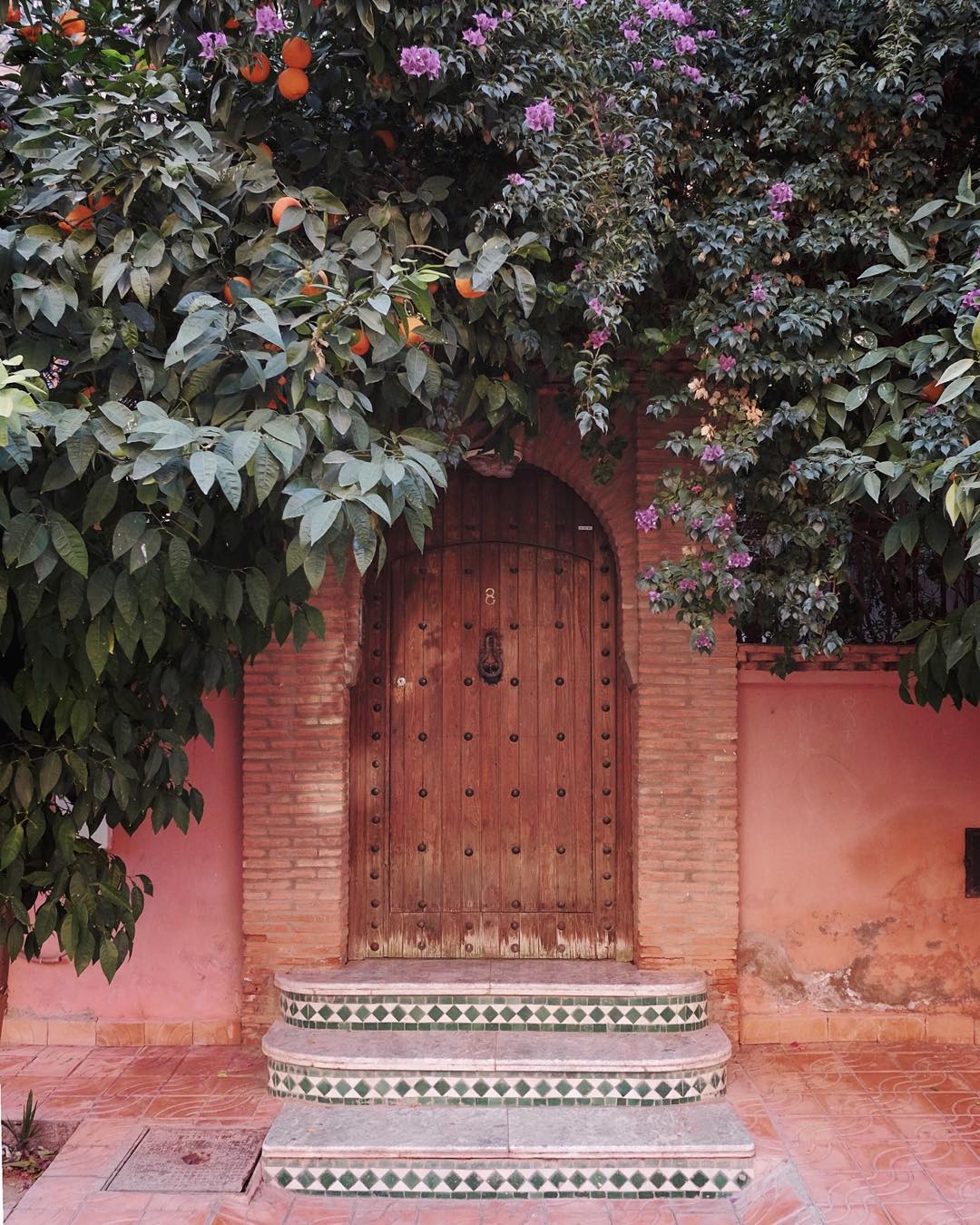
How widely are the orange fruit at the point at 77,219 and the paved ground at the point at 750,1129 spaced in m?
3.12

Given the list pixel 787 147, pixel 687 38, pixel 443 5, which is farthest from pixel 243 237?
pixel 787 147

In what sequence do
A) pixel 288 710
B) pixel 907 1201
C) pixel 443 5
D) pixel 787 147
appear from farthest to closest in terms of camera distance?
pixel 288 710 → pixel 787 147 → pixel 907 1201 → pixel 443 5

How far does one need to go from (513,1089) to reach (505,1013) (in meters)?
0.43

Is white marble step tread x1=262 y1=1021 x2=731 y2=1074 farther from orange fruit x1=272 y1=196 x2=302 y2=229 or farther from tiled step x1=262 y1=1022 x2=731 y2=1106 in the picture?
orange fruit x1=272 y1=196 x2=302 y2=229

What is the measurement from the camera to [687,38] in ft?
12.9

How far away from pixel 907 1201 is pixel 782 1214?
44 centimetres

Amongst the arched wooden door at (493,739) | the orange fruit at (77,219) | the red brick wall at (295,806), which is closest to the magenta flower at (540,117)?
the orange fruit at (77,219)

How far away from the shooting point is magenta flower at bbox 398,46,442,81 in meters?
3.42

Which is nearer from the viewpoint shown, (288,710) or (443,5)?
(443,5)

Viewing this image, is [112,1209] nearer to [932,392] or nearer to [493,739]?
[493,739]

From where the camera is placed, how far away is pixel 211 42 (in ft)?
11.3

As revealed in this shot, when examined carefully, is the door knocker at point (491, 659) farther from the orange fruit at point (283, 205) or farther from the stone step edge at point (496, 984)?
the orange fruit at point (283, 205)

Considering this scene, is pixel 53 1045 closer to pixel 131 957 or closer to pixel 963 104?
pixel 131 957

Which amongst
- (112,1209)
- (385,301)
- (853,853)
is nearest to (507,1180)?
(112,1209)
